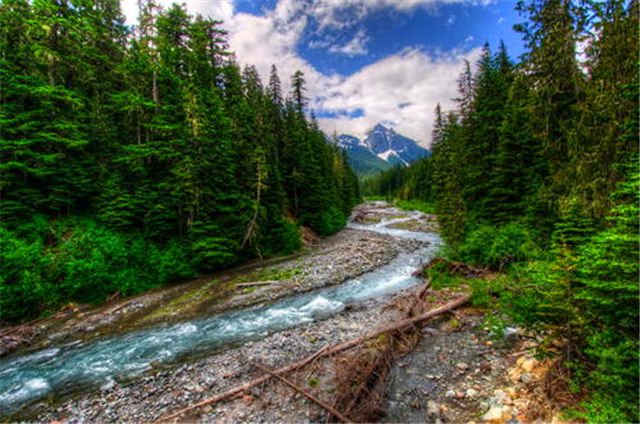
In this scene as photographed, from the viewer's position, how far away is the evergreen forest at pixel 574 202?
12.5ft

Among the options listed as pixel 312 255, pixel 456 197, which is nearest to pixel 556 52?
pixel 456 197

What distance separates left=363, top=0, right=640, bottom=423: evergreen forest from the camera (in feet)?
12.5

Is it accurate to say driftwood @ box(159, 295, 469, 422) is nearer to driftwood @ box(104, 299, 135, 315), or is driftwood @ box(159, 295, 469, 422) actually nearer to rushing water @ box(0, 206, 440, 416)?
rushing water @ box(0, 206, 440, 416)

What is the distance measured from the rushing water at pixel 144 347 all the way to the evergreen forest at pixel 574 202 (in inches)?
265

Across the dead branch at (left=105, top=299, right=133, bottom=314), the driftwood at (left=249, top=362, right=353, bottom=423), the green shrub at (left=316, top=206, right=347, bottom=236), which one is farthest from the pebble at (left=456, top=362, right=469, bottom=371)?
the green shrub at (left=316, top=206, right=347, bottom=236)

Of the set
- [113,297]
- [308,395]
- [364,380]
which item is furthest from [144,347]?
[364,380]

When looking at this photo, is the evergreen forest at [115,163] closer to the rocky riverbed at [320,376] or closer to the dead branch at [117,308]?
the dead branch at [117,308]

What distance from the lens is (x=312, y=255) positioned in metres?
20.7

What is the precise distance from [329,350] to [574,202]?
7732 mm

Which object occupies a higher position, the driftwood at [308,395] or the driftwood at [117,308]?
the driftwood at [308,395]

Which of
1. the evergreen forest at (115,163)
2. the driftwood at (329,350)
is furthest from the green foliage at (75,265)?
the driftwood at (329,350)

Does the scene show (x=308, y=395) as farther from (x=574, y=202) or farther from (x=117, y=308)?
(x=117, y=308)

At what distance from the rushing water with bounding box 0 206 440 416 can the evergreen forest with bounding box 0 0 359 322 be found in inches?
175

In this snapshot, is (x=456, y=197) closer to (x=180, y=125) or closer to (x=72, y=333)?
(x=180, y=125)
